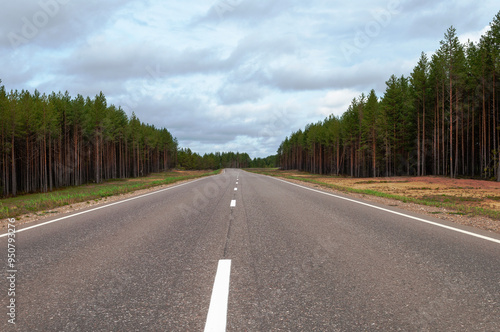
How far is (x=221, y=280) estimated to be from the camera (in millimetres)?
3734

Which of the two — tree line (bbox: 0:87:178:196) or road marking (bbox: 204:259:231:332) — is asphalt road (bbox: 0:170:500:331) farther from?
tree line (bbox: 0:87:178:196)

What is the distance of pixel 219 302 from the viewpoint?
310cm

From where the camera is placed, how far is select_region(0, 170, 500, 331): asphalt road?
2758 mm

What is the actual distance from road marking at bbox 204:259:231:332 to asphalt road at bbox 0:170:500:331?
23 millimetres

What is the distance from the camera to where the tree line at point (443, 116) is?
3600 cm

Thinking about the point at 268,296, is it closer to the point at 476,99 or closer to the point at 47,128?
the point at 476,99

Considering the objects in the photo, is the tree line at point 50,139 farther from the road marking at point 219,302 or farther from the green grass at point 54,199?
the road marking at point 219,302

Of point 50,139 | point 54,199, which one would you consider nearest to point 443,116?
point 54,199

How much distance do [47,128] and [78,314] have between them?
49.8 metres

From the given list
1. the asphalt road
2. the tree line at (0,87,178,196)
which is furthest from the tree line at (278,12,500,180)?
the tree line at (0,87,178,196)

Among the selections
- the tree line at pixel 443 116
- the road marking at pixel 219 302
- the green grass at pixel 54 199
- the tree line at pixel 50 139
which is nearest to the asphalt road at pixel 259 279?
the road marking at pixel 219 302

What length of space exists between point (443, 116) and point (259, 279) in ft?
140

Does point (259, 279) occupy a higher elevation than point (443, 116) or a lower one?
lower

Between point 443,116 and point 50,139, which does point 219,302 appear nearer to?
point 443,116
